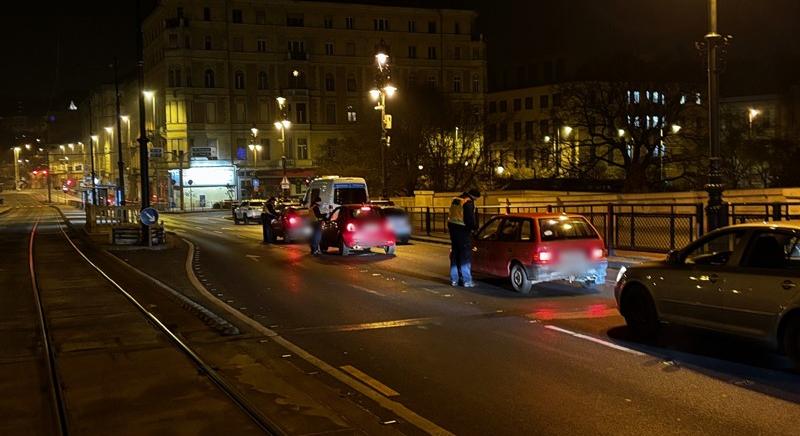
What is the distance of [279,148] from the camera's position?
83250 mm

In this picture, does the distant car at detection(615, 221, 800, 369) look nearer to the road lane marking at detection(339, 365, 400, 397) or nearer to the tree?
the road lane marking at detection(339, 365, 400, 397)

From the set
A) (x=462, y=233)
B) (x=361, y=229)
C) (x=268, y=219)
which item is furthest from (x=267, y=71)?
(x=462, y=233)

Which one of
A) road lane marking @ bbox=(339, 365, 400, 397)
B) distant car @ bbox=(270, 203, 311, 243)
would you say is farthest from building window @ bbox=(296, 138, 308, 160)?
road lane marking @ bbox=(339, 365, 400, 397)

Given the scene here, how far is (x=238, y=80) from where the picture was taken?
80.6 m

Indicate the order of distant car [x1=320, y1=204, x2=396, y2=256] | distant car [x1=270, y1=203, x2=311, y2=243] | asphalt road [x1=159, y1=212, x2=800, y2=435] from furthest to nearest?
1. distant car [x1=270, y1=203, x2=311, y2=243]
2. distant car [x1=320, y1=204, x2=396, y2=256]
3. asphalt road [x1=159, y1=212, x2=800, y2=435]

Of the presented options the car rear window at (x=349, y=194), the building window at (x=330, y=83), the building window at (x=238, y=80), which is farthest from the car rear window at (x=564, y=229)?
the building window at (x=330, y=83)

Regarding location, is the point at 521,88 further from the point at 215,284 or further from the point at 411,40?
the point at 215,284

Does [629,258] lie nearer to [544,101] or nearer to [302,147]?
[302,147]

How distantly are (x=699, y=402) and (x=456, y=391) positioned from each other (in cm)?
212

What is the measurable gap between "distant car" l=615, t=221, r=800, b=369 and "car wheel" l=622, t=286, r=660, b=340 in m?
0.01

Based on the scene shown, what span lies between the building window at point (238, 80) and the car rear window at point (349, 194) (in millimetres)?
56028

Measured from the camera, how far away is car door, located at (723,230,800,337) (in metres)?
7.49

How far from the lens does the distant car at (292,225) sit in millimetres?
27375

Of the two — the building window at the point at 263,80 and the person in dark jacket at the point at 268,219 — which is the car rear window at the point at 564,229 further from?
the building window at the point at 263,80
